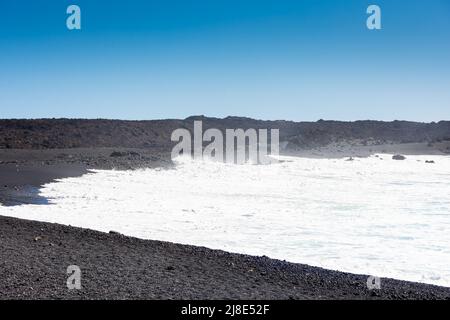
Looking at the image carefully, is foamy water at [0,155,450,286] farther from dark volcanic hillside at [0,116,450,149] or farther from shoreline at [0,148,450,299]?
dark volcanic hillside at [0,116,450,149]

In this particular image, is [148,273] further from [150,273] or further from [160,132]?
[160,132]

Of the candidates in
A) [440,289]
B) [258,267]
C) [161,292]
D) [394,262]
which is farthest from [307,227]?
[161,292]

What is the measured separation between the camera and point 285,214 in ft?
40.5

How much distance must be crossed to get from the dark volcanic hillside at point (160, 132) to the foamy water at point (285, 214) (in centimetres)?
1971

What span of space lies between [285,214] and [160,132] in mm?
40845

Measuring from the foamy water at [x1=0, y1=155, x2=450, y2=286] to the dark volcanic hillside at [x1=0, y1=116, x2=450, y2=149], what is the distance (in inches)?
776

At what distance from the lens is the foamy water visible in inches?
334

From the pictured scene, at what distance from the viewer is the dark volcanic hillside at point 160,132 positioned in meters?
40.0

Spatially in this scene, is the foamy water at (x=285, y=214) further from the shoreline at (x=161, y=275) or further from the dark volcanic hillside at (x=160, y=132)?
the dark volcanic hillside at (x=160, y=132)

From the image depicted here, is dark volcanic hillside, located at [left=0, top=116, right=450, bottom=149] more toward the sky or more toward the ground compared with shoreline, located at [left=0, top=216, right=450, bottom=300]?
more toward the sky

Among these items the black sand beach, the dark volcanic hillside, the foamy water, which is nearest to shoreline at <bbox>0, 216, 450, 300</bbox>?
the black sand beach

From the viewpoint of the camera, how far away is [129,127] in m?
51.4

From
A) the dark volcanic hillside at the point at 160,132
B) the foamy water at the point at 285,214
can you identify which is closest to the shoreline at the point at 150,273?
the foamy water at the point at 285,214
